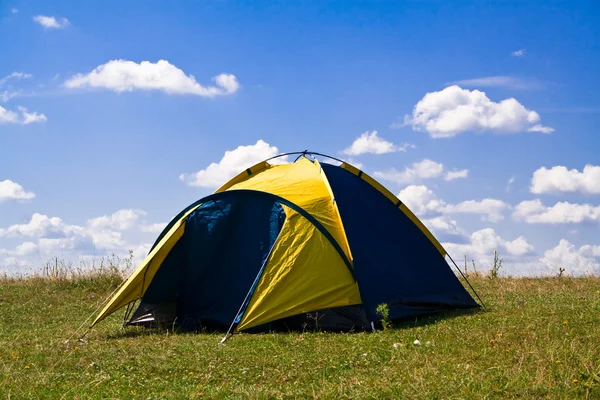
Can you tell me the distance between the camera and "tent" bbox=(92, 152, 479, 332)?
1077cm

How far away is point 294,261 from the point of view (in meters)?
10.8

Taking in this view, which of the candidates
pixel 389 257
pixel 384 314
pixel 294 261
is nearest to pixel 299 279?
pixel 294 261

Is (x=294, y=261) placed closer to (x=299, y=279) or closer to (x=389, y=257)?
(x=299, y=279)

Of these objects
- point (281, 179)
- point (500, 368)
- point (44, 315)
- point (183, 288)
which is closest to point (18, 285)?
point (44, 315)

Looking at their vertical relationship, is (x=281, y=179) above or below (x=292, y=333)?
above

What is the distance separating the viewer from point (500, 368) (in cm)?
700

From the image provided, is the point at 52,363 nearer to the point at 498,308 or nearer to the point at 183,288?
the point at 183,288

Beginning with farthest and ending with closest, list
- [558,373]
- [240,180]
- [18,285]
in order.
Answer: [18,285] < [240,180] < [558,373]

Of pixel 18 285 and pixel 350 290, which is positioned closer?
pixel 350 290

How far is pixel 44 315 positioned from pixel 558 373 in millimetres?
11248

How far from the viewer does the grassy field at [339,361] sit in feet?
21.5

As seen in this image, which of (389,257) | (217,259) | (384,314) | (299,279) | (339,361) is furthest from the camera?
(389,257)

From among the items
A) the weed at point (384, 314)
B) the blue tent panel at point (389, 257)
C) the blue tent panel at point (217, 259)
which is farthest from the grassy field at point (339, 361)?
the blue tent panel at point (217, 259)

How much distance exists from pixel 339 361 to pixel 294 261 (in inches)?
114
